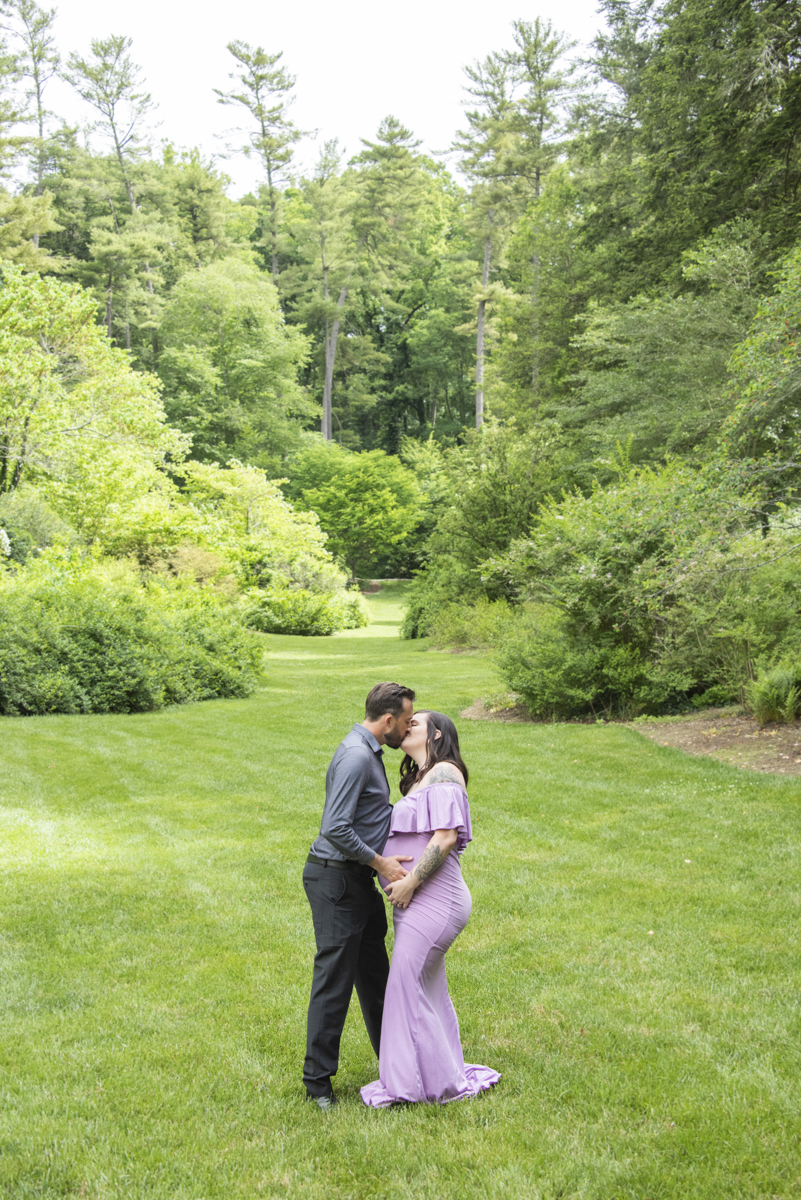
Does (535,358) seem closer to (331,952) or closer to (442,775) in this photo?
(442,775)

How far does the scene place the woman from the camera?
3375mm

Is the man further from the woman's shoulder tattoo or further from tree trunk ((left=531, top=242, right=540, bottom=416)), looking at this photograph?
tree trunk ((left=531, top=242, right=540, bottom=416))

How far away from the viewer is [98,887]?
6.08 meters

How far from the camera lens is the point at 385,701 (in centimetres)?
348

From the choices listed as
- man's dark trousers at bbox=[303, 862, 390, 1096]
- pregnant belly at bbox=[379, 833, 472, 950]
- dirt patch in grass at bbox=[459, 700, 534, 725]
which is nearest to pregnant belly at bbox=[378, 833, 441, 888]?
pregnant belly at bbox=[379, 833, 472, 950]

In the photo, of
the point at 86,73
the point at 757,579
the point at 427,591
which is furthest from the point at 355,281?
the point at 757,579

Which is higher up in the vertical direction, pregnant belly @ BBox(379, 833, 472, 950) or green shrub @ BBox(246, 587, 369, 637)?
green shrub @ BBox(246, 587, 369, 637)

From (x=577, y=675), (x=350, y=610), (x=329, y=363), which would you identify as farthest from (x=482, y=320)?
(x=577, y=675)

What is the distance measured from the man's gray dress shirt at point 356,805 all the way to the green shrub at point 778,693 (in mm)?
7779

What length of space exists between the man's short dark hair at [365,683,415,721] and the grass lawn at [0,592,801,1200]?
1484mm

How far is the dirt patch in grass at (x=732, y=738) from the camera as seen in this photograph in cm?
909

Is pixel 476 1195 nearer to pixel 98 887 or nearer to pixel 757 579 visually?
pixel 98 887

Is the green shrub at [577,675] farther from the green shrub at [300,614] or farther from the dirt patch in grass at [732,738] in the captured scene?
the green shrub at [300,614]

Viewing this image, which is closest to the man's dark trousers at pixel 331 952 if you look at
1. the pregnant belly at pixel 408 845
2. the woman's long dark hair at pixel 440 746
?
the pregnant belly at pixel 408 845
